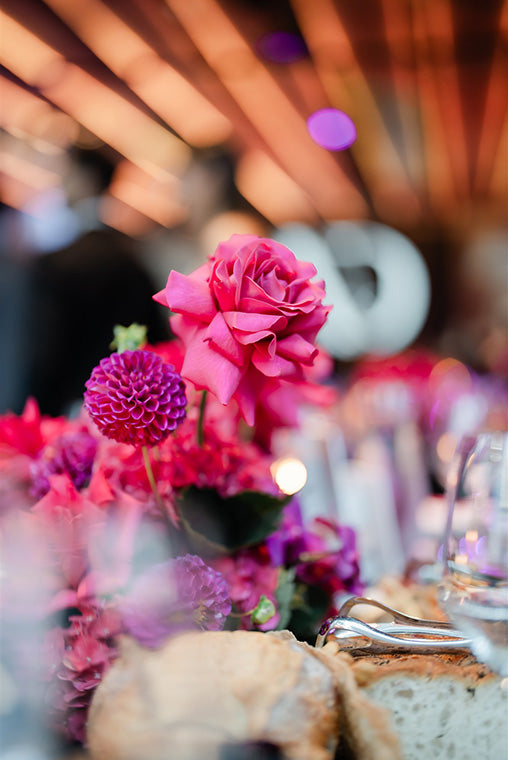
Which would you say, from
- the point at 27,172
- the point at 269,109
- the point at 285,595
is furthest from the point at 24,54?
the point at 269,109

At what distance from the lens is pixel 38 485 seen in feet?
1.75

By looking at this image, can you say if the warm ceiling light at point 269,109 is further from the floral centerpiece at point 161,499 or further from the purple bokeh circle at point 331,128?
the floral centerpiece at point 161,499

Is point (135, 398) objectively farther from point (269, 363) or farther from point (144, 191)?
point (144, 191)

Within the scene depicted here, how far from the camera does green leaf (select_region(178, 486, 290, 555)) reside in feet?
1.73

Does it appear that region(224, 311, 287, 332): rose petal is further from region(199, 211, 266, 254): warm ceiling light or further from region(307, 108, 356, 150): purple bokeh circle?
region(307, 108, 356, 150): purple bokeh circle

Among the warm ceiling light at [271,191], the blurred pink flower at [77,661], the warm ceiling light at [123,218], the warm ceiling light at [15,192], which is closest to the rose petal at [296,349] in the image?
the blurred pink flower at [77,661]

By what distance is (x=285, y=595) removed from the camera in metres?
0.55

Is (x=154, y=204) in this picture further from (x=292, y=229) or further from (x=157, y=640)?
(x=292, y=229)

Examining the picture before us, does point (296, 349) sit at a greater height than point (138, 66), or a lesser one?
lesser

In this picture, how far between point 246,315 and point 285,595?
9.8 inches

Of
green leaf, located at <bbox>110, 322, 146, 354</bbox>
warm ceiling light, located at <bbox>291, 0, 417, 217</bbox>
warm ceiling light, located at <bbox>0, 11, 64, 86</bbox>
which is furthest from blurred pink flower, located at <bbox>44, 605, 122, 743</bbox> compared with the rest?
warm ceiling light, located at <bbox>291, 0, 417, 217</bbox>

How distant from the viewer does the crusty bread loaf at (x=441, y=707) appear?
40cm

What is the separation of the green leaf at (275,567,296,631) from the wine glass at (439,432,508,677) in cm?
13

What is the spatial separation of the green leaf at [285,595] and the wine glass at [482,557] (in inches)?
5.2
